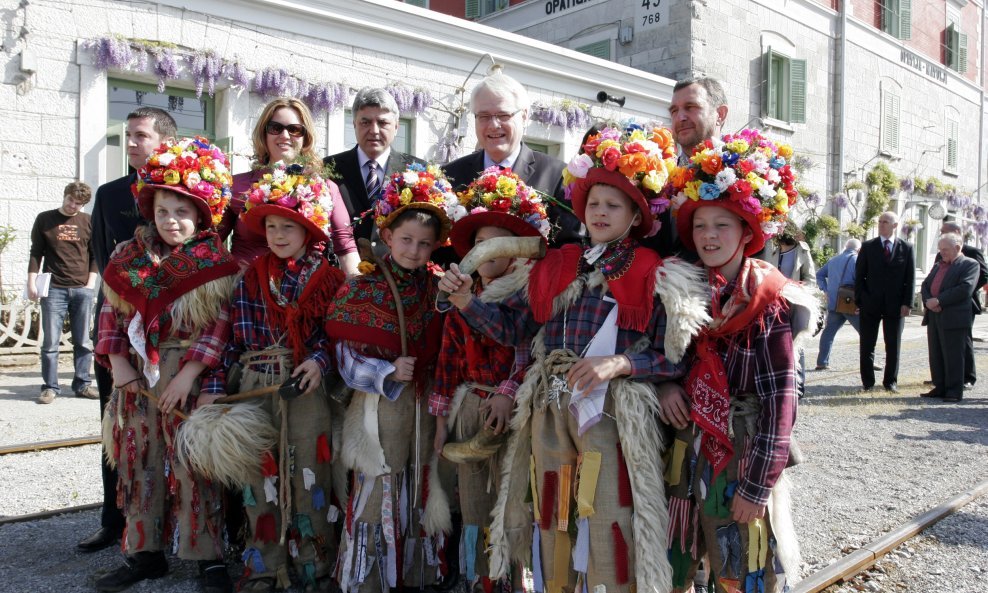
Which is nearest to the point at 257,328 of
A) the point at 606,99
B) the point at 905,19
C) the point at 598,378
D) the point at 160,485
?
the point at 160,485

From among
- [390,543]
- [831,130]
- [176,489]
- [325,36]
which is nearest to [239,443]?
[176,489]

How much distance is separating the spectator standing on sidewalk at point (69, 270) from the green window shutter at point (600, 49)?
1202cm

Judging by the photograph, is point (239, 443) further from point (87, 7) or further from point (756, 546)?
point (87, 7)

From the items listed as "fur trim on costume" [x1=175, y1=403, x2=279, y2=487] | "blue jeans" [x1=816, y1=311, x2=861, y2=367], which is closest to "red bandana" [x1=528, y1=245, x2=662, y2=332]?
"fur trim on costume" [x1=175, y1=403, x2=279, y2=487]

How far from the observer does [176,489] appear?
3.15 meters

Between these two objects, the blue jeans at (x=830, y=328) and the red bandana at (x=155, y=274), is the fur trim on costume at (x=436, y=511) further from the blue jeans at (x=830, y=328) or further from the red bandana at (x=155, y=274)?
the blue jeans at (x=830, y=328)

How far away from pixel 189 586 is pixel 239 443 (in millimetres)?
793

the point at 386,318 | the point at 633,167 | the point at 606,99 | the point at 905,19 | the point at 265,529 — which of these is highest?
the point at 905,19

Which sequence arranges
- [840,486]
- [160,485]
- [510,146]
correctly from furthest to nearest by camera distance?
[840,486] → [510,146] → [160,485]

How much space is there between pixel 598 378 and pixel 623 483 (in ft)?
1.29

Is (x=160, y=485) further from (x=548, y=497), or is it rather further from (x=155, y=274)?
(x=548, y=497)

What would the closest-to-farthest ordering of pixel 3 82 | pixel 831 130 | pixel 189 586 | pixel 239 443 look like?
pixel 239 443 → pixel 189 586 → pixel 3 82 → pixel 831 130

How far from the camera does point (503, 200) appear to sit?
3.05m

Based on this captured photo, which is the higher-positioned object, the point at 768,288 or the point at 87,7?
the point at 87,7
